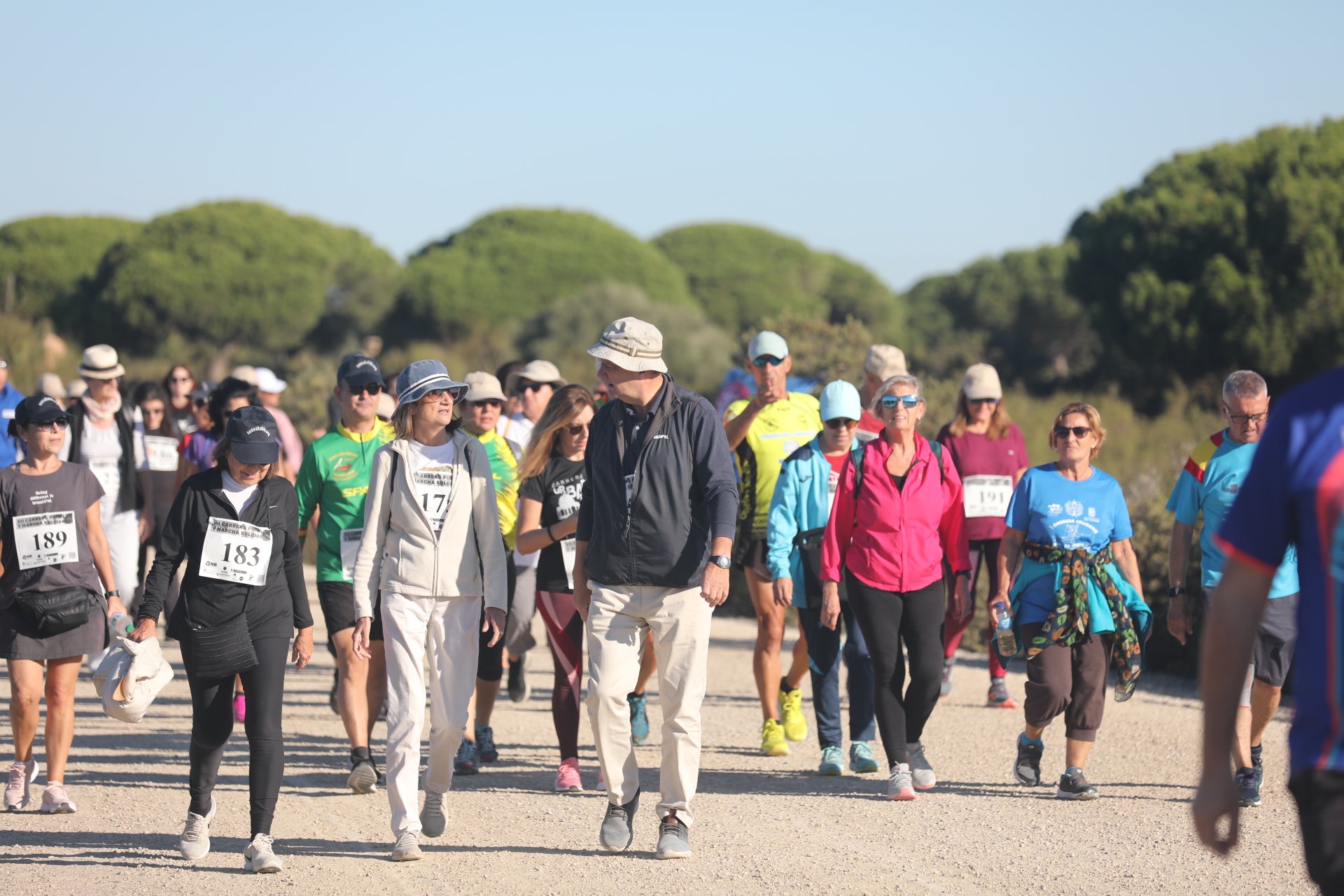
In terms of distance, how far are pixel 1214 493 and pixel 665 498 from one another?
106 inches

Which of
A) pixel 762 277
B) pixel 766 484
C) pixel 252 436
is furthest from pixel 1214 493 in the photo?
pixel 762 277

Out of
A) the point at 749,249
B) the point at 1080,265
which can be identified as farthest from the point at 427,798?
the point at 749,249

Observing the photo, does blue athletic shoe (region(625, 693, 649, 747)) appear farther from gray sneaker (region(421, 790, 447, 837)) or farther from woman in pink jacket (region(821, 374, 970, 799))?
gray sneaker (region(421, 790, 447, 837))

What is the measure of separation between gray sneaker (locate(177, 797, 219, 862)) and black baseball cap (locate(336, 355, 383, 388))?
2.32m

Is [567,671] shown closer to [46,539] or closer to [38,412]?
[46,539]

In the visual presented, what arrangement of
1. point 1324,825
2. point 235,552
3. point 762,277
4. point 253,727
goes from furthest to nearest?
point 762,277, point 235,552, point 253,727, point 1324,825

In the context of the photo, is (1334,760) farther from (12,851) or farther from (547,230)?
(547,230)

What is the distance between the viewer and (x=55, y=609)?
7.02 meters

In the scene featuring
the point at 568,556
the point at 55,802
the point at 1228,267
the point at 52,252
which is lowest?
the point at 55,802

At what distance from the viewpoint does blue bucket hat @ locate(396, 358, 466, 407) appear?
6383mm

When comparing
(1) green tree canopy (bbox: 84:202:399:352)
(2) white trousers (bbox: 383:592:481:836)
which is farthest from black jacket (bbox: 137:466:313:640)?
(1) green tree canopy (bbox: 84:202:399:352)

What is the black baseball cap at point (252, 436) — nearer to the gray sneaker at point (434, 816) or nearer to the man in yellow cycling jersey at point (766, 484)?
the gray sneaker at point (434, 816)

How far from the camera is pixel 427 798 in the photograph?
20.8ft

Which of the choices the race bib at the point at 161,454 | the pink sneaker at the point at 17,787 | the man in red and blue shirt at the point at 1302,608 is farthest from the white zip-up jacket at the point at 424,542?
the race bib at the point at 161,454
